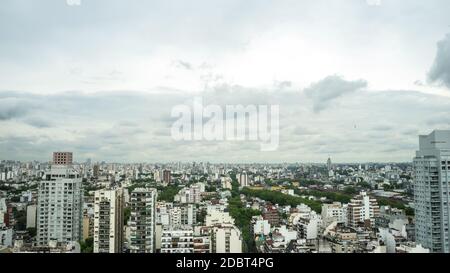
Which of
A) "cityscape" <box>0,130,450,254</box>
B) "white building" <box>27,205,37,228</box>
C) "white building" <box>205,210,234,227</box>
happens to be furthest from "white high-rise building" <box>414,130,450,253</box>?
"white building" <box>27,205,37,228</box>

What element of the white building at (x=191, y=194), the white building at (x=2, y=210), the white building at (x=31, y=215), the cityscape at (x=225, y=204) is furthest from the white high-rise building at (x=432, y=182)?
the white building at (x=2, y=210)

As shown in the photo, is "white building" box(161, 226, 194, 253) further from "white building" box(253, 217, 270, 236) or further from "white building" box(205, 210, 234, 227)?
"white building" box(253, 217, 270, 236)

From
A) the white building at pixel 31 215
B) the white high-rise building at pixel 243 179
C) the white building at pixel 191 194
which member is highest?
the white high-rise building at pixel 243 179

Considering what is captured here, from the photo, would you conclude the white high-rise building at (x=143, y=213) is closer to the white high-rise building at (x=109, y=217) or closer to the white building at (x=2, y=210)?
the white high-rise building at (x=109, y=217)

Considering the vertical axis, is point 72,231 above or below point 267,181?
below

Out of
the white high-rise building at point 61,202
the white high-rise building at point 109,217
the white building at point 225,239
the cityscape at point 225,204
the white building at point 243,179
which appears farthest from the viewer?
the white building at point 243,179

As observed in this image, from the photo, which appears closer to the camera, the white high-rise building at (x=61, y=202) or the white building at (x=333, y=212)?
the white high-rise building at (x=61, y=202)

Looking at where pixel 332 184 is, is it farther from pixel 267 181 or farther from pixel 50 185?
pixel 50 185
